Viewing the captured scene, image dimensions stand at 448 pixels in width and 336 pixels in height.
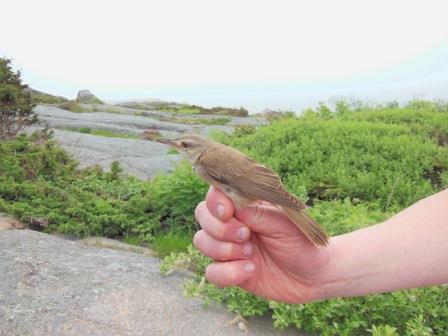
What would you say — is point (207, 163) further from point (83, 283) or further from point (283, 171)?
point (283, 171)

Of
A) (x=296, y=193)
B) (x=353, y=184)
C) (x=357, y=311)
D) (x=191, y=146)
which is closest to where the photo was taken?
(x=191, y=146)

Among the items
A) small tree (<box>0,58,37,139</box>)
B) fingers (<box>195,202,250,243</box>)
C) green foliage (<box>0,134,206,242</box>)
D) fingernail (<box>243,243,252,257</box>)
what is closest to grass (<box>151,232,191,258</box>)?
green foliage (<box>0,134,206,242</box>)

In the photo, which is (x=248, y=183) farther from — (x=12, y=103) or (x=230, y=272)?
(x=12, y=103)

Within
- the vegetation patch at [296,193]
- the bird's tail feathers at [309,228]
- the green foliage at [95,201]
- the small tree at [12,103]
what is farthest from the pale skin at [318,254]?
the small tree at [12,103]

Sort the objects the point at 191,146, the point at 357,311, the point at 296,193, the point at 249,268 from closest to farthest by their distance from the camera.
A: the point at 249,268 → the point at 191,146 → the point at 357,311 → the point at 296,193

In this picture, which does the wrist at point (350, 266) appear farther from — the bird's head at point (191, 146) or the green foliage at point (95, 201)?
the green foliage at point (95, 201)

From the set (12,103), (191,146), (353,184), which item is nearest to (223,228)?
(191,146)
